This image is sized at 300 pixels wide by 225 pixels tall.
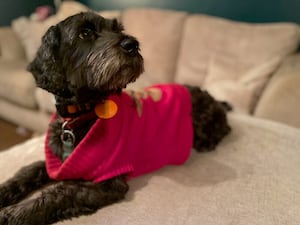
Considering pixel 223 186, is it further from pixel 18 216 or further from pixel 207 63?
pixel 207 63

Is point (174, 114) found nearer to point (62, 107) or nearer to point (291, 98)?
point (62, 107)

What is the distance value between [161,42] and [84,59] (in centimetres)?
187

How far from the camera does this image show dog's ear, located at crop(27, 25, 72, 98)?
1.30 metres

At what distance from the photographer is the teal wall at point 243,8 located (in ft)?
9.20

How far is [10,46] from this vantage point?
149 inches

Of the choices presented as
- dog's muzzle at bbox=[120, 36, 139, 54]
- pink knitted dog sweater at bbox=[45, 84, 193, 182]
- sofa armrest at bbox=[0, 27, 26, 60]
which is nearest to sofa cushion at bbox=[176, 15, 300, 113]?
pink knitted dog sweater at bbox=[45, 84, 193, 182]

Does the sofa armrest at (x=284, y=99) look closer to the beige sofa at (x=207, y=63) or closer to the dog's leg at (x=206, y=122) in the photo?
the beige sofa at (x=207, y=63)

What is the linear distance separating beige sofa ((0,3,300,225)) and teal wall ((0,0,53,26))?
0.63 m

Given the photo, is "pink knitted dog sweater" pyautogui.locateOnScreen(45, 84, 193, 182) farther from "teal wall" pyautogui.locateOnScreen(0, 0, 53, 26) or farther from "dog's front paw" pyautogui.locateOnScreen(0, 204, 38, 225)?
"teal wall" pyautogui.locateOnScreen(0, 0, 53, 26)

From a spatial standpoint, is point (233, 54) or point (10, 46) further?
point (10, 46)

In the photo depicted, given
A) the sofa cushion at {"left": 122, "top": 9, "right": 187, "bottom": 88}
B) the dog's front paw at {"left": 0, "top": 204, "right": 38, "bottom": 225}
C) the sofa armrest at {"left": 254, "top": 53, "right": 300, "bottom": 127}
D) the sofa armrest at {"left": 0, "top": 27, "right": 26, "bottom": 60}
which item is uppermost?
the dog's front paw at {"left": 0, "top": 204, "right": 38, "bottom": 225}

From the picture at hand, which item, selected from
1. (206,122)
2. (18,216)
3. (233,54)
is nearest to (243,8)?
(233,54)

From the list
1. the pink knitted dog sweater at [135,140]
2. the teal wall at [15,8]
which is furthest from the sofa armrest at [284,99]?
the teal wall at [15,8]

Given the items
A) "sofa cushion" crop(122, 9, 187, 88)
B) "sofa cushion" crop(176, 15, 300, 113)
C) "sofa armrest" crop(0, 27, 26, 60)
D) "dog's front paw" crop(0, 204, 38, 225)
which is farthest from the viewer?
"sofa armrest" crop(0, 27, 26, 60)
